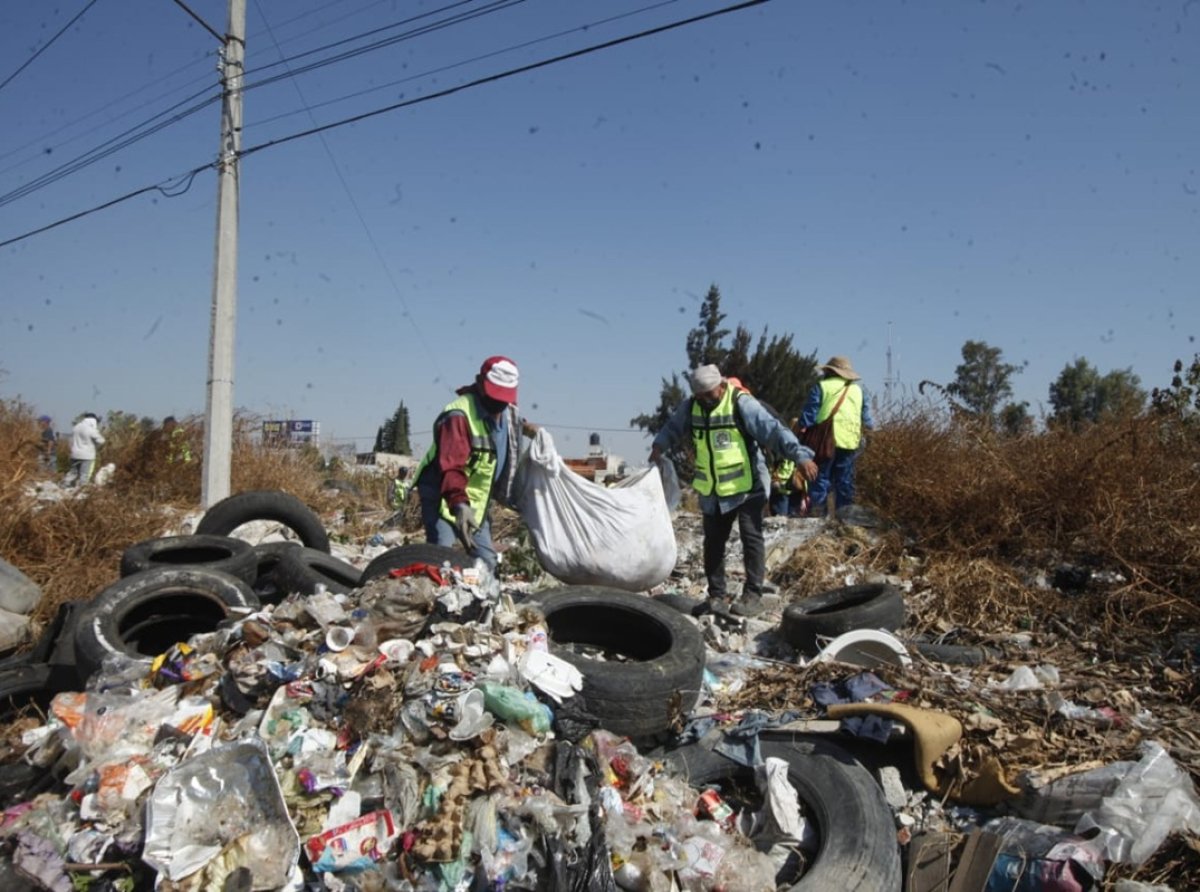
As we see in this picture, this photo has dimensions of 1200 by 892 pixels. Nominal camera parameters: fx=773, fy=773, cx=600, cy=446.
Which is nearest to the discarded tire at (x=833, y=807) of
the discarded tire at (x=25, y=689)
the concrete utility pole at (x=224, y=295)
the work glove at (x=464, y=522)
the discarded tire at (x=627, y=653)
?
the discarded tire at (x=627, y=653)

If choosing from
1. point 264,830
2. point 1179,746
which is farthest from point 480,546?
point 1179,746

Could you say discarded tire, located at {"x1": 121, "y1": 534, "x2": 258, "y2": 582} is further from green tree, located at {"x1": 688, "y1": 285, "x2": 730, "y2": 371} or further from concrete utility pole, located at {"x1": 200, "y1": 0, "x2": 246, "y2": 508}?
green tree, located at {"x1": 688, "y1": 285, "x2": 730, "y2": 371}

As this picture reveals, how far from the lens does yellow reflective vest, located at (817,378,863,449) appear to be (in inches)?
283

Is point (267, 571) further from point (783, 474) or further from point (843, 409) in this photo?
point (843, 409)

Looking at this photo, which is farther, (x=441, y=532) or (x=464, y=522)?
(x=441, y=532)

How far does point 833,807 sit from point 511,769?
1199 mm

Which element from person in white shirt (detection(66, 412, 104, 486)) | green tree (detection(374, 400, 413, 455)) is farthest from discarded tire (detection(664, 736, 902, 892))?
green tree (detection(374, 400, 413, 455))

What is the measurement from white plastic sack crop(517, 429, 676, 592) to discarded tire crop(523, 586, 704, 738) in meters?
0.82

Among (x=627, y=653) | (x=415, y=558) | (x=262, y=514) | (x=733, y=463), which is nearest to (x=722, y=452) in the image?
(x=733, y=463)

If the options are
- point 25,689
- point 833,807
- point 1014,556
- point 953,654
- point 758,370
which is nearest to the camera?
point 833,807

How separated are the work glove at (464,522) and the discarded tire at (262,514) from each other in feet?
7.31

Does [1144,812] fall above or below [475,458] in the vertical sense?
below

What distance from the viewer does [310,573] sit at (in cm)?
457

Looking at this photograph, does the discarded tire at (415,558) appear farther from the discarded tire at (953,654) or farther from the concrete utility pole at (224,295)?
the concrete utility pole at (224,295)
